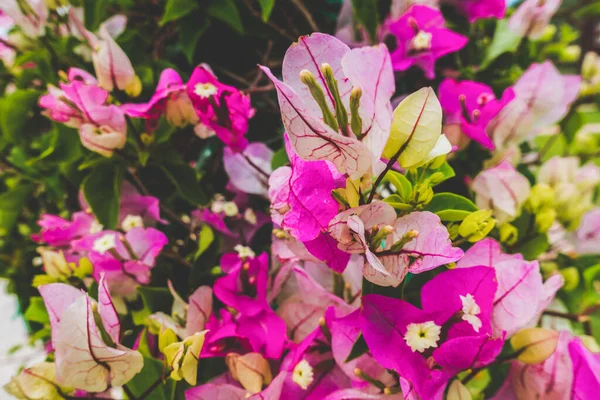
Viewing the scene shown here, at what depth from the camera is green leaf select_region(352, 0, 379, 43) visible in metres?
0.49

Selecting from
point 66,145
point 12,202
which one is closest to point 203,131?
point 66,145

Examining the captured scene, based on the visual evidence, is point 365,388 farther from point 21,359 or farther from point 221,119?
point 21,359

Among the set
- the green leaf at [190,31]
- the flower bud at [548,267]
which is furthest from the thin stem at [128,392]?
the flower bud at [548,267]

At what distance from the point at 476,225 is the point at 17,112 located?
58 cm

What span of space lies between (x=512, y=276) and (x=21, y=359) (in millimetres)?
984

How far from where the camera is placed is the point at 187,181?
487 millimetres

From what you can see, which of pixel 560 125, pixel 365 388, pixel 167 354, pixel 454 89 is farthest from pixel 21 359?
pixel 560 125

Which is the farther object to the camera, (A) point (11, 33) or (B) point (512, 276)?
(A) point (11, 33)

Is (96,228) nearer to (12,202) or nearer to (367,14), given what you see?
(12,202)

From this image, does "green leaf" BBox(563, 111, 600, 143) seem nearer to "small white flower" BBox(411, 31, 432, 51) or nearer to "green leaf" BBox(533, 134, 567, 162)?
"green leaf" BBox(533, 134, 567, 162)

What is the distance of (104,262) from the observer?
1.38 feet

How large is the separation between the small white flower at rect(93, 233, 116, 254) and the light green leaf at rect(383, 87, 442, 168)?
292 millimetres

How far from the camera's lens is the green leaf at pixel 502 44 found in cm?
57

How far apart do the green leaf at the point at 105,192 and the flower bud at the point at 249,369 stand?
204 mm
